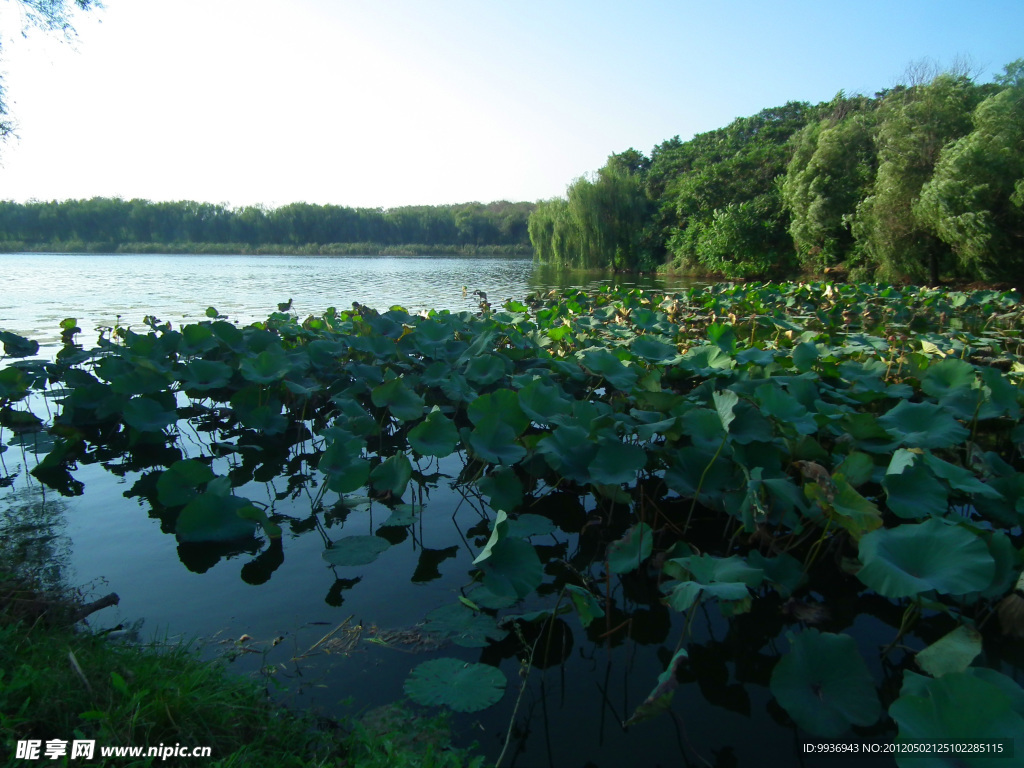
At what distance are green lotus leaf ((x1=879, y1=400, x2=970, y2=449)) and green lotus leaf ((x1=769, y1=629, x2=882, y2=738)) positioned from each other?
1.18 m

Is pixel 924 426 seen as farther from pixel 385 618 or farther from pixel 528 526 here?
pixel 385 618

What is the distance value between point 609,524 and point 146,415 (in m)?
2.42

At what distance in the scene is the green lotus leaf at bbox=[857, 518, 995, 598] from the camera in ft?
4.59

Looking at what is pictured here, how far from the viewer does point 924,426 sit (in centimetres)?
245

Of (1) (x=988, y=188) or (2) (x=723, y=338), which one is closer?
(2) (x=723, y=338)

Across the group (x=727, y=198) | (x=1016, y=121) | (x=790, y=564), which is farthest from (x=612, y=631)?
(x=727, y=198)

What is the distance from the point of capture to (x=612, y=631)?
6.17 ft

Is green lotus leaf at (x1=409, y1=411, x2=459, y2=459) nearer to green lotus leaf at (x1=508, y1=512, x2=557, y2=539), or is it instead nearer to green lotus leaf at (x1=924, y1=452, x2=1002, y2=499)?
green lotus leaf at (x1=508, y1=512, x2=557, y2=539)

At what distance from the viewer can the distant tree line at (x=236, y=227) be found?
45.8 m

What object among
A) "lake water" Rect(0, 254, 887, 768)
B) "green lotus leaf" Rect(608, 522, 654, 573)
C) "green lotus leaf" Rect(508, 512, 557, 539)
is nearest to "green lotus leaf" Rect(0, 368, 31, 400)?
"lake water" Rect(0, 254, 887, 768)

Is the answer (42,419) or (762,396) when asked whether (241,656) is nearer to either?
(762,396)

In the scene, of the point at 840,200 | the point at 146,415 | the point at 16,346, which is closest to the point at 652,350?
the point at 146,415

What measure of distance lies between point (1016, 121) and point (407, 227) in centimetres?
5461

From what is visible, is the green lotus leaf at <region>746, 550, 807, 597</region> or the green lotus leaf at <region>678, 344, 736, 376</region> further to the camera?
the green lotus leaf at <region>678, 344, 736, 376</region>
